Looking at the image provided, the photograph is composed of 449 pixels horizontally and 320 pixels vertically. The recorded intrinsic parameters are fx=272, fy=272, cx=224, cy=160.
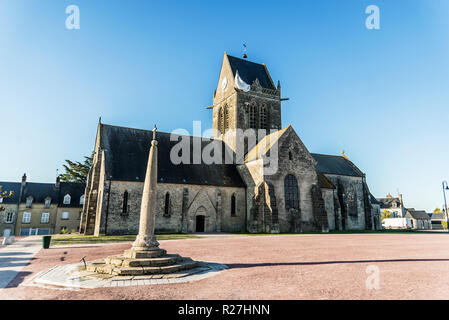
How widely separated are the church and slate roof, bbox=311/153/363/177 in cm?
74

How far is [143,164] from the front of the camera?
26.6 metres

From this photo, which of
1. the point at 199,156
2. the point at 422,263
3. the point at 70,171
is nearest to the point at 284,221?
the point at 199,156

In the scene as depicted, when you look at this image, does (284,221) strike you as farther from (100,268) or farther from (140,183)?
(100,268)

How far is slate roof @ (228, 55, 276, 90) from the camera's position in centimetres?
3666

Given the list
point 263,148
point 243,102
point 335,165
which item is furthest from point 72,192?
point 335,165

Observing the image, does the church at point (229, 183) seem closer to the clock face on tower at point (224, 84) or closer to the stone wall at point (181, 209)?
the stone wall at point (181, 209)

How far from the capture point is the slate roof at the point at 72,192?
36.9 m

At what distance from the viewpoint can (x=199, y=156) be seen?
30938 millimetres

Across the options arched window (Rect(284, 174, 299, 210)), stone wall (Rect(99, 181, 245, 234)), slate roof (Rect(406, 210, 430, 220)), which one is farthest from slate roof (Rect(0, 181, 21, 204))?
slate roof (Rect(406, 210, 430, 220))

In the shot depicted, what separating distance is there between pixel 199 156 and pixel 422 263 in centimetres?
2428

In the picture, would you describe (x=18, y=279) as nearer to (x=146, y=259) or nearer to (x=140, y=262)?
(x=140, y=262)

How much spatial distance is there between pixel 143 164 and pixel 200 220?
7938mm

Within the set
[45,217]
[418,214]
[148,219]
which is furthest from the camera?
[418,214]

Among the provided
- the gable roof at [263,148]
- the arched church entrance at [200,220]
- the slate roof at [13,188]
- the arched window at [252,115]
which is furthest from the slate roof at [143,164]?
the slate roof at [13,188]
